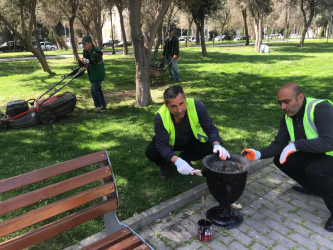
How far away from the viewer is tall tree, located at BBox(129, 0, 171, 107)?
6418mm

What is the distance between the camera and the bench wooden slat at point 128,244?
2.19 m

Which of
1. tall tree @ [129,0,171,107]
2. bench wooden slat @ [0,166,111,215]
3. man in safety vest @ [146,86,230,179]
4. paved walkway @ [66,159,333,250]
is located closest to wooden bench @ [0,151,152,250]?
bench wooden slat @ [0,166,111,215]

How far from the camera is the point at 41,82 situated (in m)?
11.1

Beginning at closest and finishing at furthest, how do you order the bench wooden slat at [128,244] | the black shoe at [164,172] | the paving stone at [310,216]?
the bench wooden slat at [128,244], the paving stone at [310,216], the black shoe at [164,172]

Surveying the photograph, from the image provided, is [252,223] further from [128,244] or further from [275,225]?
[128,244]

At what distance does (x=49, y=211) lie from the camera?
82.4 inches

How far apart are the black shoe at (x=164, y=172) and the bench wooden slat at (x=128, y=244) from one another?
68.1 inches

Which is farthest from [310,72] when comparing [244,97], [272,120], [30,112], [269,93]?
[30,112]

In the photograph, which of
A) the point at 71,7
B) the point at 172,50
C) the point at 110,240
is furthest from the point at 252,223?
the point at 71,7

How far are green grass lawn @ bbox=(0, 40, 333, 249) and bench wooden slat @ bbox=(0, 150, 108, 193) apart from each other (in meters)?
1.13

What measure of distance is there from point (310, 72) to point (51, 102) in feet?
33.8

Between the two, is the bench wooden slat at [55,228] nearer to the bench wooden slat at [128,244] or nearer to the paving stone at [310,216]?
the bench wooden slat at [128,244]

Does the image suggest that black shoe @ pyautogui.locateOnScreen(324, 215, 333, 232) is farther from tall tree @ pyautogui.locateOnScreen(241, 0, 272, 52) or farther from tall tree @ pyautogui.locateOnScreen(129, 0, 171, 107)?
tall tree @ pyautogui.locateOnScreen(241, 0, 272, 52)

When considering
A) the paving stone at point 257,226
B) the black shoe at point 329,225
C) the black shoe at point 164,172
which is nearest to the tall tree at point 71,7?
the black shoe at point 164,172
